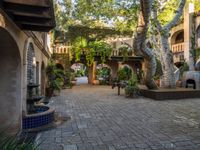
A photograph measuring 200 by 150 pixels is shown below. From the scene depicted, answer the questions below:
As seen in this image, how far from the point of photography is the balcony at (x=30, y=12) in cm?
356

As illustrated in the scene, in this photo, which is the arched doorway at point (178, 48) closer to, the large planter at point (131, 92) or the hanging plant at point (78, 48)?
the hanging plant at point (78, 48)

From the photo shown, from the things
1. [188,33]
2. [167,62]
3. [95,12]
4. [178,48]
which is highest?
[95,12]

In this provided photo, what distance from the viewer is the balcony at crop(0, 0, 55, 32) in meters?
3.56

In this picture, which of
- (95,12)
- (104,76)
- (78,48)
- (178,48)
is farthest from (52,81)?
(178,48)

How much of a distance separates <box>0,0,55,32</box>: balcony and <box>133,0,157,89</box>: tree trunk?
14.3ft

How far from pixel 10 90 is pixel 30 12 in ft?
6.84

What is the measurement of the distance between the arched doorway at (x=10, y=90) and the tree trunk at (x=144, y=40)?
4961mm

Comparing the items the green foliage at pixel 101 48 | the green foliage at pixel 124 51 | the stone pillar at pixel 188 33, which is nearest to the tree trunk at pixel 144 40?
the green foliage at pixel 101 48

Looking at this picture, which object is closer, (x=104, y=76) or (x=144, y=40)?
(x=144, y=40)

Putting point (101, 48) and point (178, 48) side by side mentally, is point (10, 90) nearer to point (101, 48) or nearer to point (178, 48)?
point (101, 48)

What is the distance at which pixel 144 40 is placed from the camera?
10117mm

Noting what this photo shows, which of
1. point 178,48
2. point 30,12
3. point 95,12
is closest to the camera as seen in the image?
point 30,12

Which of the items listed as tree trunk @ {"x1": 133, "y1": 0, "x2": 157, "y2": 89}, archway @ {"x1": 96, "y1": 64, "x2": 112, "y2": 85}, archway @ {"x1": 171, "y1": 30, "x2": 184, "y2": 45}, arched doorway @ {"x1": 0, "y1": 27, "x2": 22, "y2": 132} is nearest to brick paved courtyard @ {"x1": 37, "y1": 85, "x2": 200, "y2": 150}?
arched doorway @ {"x1": 0, "y1": 27, "x2": 22, "y2": 132}

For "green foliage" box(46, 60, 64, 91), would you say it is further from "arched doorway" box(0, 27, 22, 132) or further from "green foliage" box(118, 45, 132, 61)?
"green foliage" box(118, 45, 132, 61)
